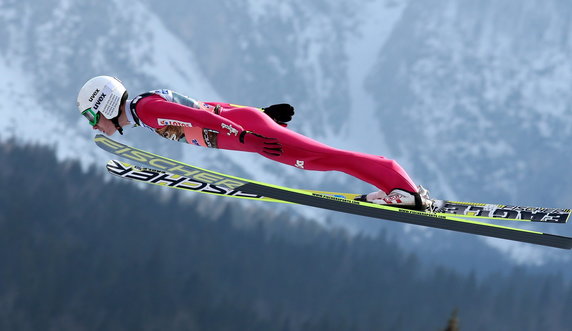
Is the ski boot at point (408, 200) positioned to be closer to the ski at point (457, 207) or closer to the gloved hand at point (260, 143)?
the ski at point (457, 207)

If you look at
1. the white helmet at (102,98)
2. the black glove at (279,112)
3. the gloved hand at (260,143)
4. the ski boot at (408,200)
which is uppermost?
the black glove at (279,112)

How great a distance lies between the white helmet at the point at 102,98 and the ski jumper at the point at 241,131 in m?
0.34

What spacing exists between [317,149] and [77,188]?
186 metres

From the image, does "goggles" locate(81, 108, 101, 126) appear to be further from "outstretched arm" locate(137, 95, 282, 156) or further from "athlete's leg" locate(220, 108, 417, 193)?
"athlete's leg" locate(220, 108, 417, 193)

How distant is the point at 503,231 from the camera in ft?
42.6

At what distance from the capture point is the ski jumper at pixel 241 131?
45.4ft

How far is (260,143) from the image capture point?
13.8 m

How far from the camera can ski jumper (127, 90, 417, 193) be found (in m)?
13.8

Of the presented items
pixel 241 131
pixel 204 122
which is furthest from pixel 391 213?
pixel 204 122

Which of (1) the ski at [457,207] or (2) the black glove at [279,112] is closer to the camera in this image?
(2) the black glove at [279,112]

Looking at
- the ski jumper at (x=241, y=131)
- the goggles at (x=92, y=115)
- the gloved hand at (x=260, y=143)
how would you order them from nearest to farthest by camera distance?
the gloved hand at (x=260, y=143) → the ski jumper at (x=241, y=131) → the goggles at (x=92, y=115)

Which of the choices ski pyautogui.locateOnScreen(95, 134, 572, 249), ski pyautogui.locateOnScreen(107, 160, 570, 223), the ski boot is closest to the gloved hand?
ski pyautogui.locateOnScreen(95, 134, 572, 249)

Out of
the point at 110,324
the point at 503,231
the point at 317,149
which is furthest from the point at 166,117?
the point at 110,324

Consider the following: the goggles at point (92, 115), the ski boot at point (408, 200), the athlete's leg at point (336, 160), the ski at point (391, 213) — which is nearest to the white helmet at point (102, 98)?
the goggles at point (92, 115)
